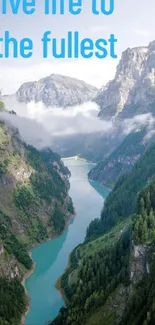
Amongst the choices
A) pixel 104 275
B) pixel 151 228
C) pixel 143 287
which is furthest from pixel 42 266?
pixel 143 287

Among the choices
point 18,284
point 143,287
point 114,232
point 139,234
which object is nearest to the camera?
point 143,287

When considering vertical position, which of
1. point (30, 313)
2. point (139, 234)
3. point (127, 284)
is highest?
point (139, 234)

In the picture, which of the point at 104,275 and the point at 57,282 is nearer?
the point at 104,275

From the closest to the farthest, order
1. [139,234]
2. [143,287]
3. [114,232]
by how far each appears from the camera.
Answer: [143,287] → [139,234] → [114,232]

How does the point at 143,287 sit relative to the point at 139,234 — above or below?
below

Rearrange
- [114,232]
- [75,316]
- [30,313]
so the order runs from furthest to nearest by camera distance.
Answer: [114,232], [30,313], [75,316]

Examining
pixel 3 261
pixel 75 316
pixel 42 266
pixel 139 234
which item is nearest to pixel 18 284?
pixel 3 261

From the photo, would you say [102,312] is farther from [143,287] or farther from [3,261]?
[3,261]

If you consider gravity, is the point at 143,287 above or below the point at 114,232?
below

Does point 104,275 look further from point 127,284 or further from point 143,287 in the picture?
point 143,287
